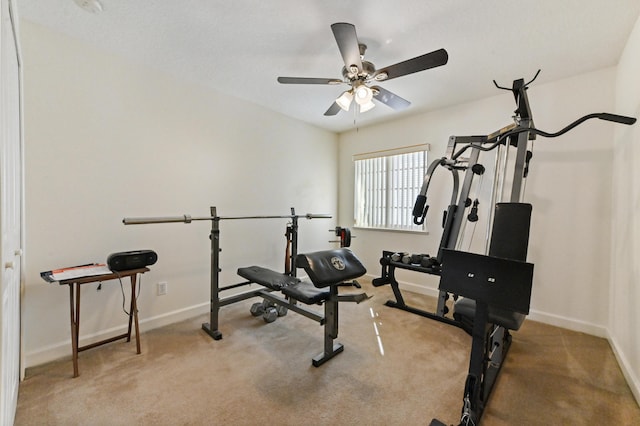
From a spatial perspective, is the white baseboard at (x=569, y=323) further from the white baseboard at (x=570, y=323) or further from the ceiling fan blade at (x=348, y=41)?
the ceiling fan blade at (x=348, y=41)

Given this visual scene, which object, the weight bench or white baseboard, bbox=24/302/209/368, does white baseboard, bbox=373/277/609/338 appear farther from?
white baseboard, bbox=24/302/209/368

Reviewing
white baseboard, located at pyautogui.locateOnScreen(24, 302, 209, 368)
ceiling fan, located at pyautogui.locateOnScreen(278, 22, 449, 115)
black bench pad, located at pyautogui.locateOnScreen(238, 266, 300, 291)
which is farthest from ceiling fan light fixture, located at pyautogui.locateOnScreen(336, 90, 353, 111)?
white baseboard, located at pyautogui.locateOnScreen(24, 302, 209, 368)

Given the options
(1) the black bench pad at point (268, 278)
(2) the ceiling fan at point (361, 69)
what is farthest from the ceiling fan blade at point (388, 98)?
(1) the black bench pad at point (268, 278)

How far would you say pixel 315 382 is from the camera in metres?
1.83

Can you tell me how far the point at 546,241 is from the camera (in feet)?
9.13

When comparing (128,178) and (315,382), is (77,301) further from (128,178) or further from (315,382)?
(315,382)

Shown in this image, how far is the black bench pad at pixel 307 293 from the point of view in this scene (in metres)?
2.04

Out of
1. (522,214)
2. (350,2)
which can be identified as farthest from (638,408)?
(350,2)

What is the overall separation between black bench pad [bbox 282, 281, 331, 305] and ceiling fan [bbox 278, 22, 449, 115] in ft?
5.17

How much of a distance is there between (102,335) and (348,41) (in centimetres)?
301

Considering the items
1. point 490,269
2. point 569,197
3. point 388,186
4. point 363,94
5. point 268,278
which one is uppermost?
point 363,94

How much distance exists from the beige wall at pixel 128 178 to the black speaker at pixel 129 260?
16.2 inches

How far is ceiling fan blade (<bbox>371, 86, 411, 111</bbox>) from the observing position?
2.30m

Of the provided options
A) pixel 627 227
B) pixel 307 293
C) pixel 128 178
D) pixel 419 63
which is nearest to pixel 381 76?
pixel 419 63
